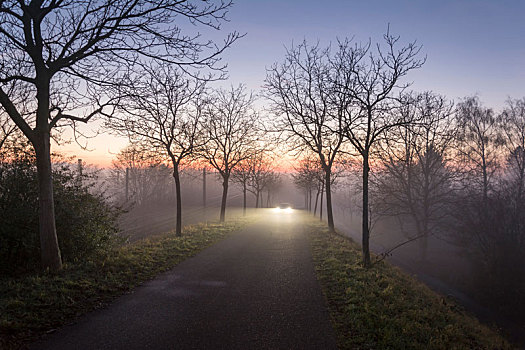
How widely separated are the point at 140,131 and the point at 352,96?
33.8ft

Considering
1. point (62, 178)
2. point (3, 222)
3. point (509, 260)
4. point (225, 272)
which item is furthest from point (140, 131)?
point (509, 260)

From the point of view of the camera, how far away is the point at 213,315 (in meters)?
5.27

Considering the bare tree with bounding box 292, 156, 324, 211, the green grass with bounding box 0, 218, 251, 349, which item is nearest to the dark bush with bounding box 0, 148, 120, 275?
the green grass with bounding box 0, 218, 251, 349

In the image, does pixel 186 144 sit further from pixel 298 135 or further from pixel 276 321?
pixel 276 321

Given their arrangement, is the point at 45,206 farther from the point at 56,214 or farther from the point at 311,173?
the point at 311,173

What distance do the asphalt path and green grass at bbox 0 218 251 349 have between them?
0.35 metres

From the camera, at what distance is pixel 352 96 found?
963cm

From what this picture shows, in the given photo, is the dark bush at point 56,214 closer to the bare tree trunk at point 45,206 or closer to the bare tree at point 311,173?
the bare tree trunk at point 45,206

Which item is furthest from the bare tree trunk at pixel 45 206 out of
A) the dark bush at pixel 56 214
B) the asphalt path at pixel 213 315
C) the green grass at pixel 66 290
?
the asphalt path at pixel 213 315

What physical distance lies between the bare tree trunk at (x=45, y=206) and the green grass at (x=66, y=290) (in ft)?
1.35

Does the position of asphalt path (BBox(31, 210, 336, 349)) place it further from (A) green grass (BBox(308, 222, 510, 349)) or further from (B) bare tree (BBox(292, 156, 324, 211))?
(B) bare tree (BBox(292, 156, 324, 211))

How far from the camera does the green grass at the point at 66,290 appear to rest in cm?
457

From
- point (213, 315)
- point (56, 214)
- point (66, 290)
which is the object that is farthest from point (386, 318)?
point (56, 214)

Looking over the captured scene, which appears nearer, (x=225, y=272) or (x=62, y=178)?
(x=225, y=272)
